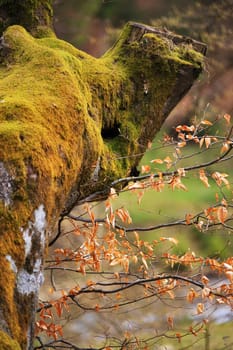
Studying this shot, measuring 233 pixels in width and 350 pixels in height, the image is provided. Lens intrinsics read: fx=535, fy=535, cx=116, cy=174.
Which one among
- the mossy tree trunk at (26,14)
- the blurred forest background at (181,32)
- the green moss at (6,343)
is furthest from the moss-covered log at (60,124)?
the blurred forest background at (181,32)

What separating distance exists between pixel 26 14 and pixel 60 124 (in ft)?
5.24

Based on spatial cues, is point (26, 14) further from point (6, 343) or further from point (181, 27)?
point (181, 27)

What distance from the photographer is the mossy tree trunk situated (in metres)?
3.52

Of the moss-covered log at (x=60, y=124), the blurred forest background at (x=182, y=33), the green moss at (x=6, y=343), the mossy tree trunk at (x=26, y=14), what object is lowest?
the green moss at (x=6, y=343)

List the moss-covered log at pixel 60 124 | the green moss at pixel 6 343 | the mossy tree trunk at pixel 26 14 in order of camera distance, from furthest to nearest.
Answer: the mossy tree trunk at pixel 26 14 < the moss-covered log at pixel 60 124 < the green moss at pixel 6 343

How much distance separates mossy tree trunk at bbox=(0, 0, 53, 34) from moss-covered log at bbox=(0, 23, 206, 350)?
45 centimetres

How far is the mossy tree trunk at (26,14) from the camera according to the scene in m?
3.52

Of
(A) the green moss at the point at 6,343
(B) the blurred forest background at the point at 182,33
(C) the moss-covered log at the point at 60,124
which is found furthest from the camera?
(B) the blurred forest background at the point at 182,33

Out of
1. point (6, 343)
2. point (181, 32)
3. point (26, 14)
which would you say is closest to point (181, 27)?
point (181, 32)

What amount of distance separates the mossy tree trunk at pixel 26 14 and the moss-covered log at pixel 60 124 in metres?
0.45

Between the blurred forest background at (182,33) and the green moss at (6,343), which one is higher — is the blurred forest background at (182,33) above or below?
above

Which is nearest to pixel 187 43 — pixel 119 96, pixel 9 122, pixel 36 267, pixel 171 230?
pixel 119 96

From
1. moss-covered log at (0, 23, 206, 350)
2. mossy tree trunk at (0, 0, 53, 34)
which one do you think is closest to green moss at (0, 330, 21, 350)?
moss-covered log at (0, 23, 206, 350)

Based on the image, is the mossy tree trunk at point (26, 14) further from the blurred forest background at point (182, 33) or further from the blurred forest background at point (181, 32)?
the blurred forest background at point (181, 32)
